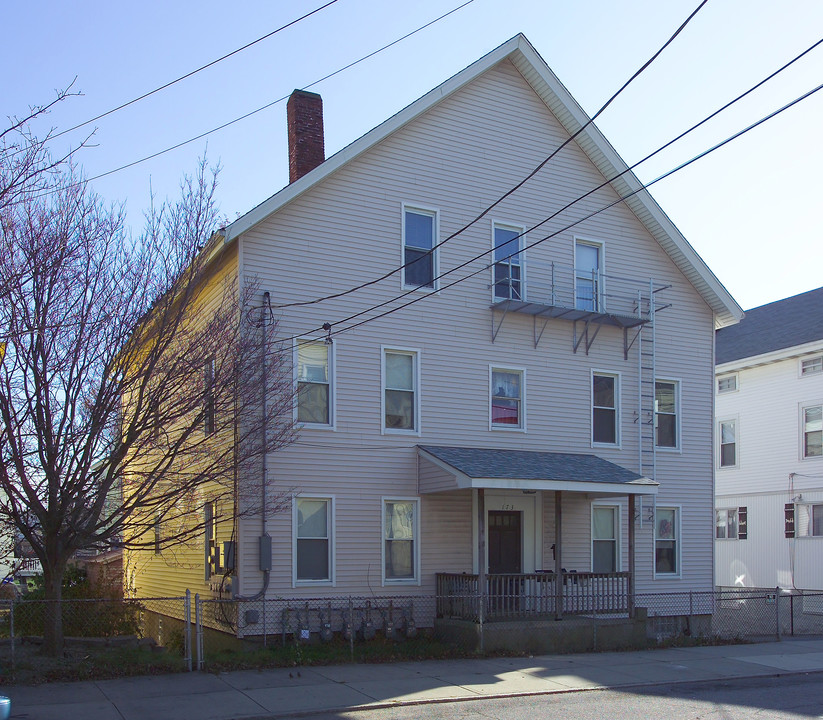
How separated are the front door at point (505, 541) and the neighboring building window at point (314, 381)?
4.43 metres

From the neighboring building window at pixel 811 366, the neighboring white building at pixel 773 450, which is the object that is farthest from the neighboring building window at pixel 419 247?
the neighboring building window at pixel 811 366

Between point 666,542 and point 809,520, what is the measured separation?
9.14 m

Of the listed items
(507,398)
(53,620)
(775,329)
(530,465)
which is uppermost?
(775,329)

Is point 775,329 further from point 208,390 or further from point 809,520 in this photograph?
point 208,390

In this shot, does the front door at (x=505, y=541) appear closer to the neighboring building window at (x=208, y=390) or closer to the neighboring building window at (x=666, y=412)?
the neighboring building window at (x=666, y=412)

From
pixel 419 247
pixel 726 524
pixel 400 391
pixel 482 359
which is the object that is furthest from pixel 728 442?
pixel 400 391

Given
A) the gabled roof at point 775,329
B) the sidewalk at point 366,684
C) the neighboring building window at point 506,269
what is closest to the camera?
the sidewalk at point 366,684

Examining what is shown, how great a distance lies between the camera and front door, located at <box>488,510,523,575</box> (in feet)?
64.5

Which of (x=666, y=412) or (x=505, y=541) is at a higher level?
(x=666, y=412)

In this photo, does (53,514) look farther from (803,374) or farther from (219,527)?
(803,374)

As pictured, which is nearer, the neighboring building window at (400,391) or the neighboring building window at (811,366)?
the neighboring building window at (400,391)

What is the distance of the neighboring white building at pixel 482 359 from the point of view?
1783 cm

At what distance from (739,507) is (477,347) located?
16.3 m

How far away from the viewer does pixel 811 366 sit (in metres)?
28.9
